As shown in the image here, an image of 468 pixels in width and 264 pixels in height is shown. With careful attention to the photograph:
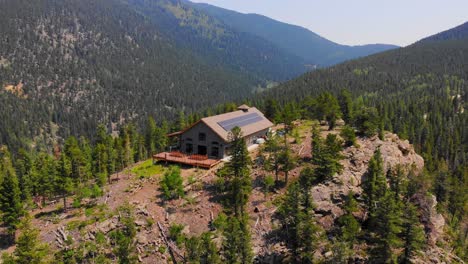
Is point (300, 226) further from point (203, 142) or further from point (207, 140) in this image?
point (203, 142)

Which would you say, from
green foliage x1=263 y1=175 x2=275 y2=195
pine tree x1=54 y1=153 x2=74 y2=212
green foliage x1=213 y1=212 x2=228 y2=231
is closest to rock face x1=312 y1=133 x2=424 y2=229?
green foliage x1=263 y1=175 x2=275 y2=195

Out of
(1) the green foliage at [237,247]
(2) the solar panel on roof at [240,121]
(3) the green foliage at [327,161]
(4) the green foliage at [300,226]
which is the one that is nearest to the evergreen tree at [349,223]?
(4) the green foliage at [300,226]

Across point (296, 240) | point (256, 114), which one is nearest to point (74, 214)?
point (296, 240)

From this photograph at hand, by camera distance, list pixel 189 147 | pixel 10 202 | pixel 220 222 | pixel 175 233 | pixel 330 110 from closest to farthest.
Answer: pixel 220 222
pixel 175 233
pixel 10 202
pixel 189 147
pixel 330 110

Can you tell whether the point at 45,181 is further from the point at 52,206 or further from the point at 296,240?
the point at 296,240

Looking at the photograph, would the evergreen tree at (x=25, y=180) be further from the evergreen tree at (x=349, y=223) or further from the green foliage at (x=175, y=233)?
the evergreen tree at (x=349, y=223)

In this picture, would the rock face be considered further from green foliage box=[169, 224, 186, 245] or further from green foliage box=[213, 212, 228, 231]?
green foliage box=[169, 224, 186, 245]

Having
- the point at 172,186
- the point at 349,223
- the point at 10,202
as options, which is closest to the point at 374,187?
the point at 349,223
